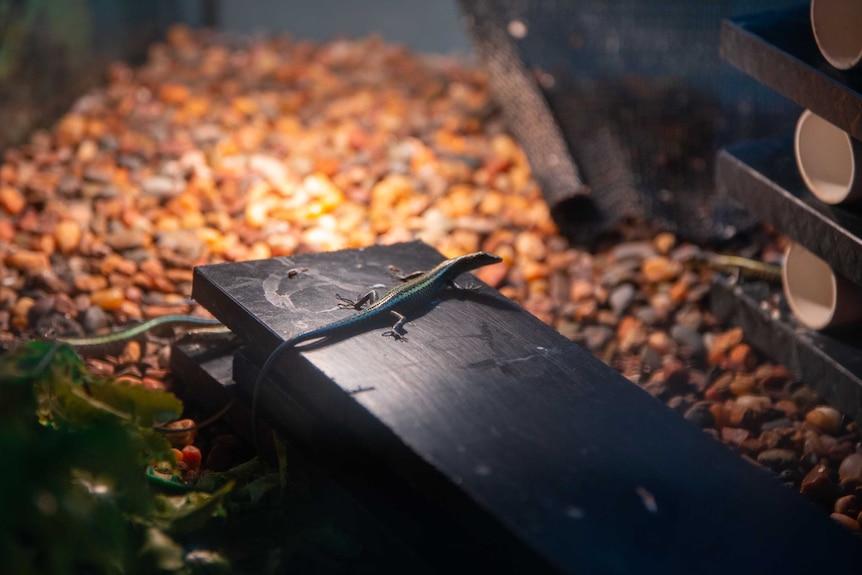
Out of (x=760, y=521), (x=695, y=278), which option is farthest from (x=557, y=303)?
(x=760, y=521)

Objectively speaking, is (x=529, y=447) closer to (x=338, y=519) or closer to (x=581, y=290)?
(x=338, y=519)

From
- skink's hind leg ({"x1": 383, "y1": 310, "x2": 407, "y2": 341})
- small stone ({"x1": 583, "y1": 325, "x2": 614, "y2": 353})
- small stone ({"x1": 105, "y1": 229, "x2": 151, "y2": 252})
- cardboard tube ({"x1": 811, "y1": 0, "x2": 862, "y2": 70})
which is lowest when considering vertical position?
small stone ({"x1": 583, "y1": 325, "x2": 614, "y2": 353})

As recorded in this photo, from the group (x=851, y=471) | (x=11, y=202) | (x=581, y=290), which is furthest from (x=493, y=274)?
(x=11, y=202)

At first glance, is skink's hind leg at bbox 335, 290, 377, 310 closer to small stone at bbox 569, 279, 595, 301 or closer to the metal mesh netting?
small stone at bbox 569, 279, 595, 301

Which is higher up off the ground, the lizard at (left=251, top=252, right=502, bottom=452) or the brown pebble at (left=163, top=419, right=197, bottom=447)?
the lizard at (left=251, top=252, right=502, bottom=452)

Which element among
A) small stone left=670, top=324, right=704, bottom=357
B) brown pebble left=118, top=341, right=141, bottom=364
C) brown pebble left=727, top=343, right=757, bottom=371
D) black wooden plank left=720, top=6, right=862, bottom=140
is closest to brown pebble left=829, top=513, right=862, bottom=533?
brown pebble left=727, top=343, right=757, bottom=371

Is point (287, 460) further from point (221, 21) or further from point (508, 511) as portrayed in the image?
point (221, 21)
